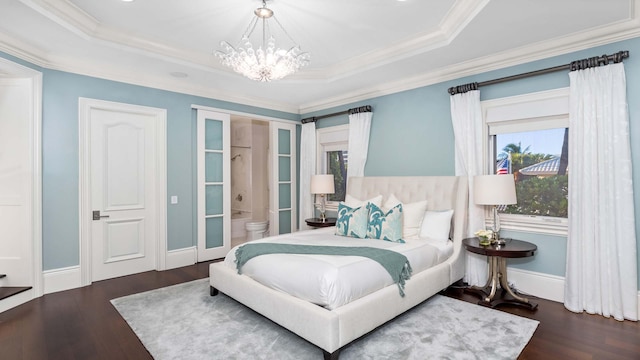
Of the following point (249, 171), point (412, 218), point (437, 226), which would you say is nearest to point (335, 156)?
point (412, 218)

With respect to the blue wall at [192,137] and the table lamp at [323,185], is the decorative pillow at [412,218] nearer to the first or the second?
the blue wall at [192,137]

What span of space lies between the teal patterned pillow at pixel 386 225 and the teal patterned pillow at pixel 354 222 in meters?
0.07

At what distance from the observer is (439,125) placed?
4145 mm

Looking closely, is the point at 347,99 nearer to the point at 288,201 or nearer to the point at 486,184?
the point at 288,201

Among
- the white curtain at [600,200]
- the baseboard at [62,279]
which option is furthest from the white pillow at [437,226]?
the baseboard at [62,279]

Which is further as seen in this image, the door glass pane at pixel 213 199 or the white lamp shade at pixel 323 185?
the white lamp shade at pixel 323 185

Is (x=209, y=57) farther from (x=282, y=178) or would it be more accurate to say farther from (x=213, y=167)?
(x=282, y=178)

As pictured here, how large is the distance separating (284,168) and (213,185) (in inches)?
56.3

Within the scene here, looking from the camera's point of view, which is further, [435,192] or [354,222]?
[435,192]

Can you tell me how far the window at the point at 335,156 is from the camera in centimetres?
549

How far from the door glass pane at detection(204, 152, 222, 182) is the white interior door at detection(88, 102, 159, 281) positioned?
2.42 ft

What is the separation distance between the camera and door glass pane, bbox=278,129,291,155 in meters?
5.89

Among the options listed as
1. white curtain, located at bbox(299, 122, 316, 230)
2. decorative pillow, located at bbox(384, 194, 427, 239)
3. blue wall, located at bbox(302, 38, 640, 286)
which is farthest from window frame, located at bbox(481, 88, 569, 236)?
white curtain, located at bbox(299, 122, 316, 230)

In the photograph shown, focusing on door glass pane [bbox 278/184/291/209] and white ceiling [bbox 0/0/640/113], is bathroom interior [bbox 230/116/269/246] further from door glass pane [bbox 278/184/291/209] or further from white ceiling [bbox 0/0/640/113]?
white ceiling [bbox 0/0/640/113]
